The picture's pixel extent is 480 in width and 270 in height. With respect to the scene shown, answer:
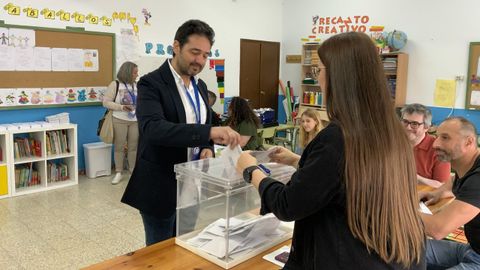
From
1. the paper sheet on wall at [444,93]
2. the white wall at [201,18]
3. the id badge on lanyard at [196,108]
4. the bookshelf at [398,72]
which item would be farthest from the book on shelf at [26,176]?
the paper sheet on wall at [444,93]

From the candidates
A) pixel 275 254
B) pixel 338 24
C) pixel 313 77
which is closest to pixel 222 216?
pixel 275 254

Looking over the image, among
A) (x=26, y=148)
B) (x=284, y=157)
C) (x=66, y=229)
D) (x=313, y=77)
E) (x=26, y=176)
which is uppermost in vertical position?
(x=313, y=77)

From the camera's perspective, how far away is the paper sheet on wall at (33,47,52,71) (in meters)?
5.14

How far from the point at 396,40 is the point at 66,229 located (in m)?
5.34

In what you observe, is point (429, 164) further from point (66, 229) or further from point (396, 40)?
point (396, 40)

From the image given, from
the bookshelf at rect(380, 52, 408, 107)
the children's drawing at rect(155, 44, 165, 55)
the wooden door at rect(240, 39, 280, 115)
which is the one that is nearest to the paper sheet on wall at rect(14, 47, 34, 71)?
the children's drawing at rect(155, 44, 165, 55)

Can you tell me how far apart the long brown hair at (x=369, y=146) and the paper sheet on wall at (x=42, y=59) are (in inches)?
191

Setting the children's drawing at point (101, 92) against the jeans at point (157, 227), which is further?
the children's drawing at point (101, 92)

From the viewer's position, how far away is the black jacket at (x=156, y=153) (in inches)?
73.8

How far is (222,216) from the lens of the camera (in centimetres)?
179

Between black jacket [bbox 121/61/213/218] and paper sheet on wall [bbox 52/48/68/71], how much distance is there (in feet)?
12.7

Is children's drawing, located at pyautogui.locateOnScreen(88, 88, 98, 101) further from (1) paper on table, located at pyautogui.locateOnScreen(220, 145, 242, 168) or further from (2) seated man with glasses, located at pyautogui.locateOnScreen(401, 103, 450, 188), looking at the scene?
(1) paper on table, located at pyautogui.locateOnScreen(220, 145, 242, 168)

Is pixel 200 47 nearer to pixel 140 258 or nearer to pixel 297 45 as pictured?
pixel 140 258

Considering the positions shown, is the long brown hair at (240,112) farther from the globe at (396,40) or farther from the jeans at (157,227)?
the globe at (396,40)
